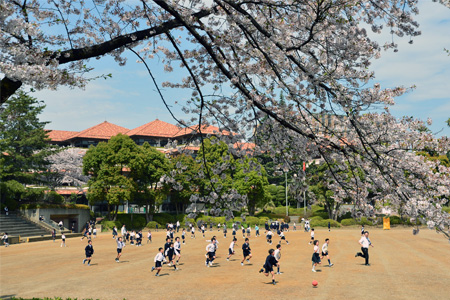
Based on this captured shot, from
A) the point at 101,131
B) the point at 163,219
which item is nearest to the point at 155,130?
the point at 101,131

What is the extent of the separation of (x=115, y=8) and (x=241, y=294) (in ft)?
36.4

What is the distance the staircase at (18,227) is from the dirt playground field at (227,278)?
18.4 m

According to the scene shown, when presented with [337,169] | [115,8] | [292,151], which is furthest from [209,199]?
[115,8]

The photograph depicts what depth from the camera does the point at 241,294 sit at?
50.8 ft

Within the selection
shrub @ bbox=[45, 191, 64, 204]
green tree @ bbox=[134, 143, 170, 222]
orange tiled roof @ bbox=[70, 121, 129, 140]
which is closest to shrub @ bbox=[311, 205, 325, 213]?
green tree @ bbox=[134, 143, 170, 222]

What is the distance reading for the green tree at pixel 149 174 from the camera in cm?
5859

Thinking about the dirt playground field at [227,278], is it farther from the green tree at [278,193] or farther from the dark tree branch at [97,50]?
the green tree at [278,193]

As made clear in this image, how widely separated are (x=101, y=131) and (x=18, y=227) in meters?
34.4

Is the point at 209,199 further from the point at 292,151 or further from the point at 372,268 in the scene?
the point at 372,268

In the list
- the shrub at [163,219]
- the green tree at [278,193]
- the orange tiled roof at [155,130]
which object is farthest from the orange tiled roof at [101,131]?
the green tree at [278,193]

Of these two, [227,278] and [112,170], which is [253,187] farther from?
[227,278]

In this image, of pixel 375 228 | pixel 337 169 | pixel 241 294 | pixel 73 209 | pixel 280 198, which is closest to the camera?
pixel 337 169

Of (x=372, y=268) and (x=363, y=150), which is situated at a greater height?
(x=363, y=150)

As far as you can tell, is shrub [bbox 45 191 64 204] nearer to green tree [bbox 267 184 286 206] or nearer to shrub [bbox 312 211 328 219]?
green tree [bbox 267 184 286 206]
